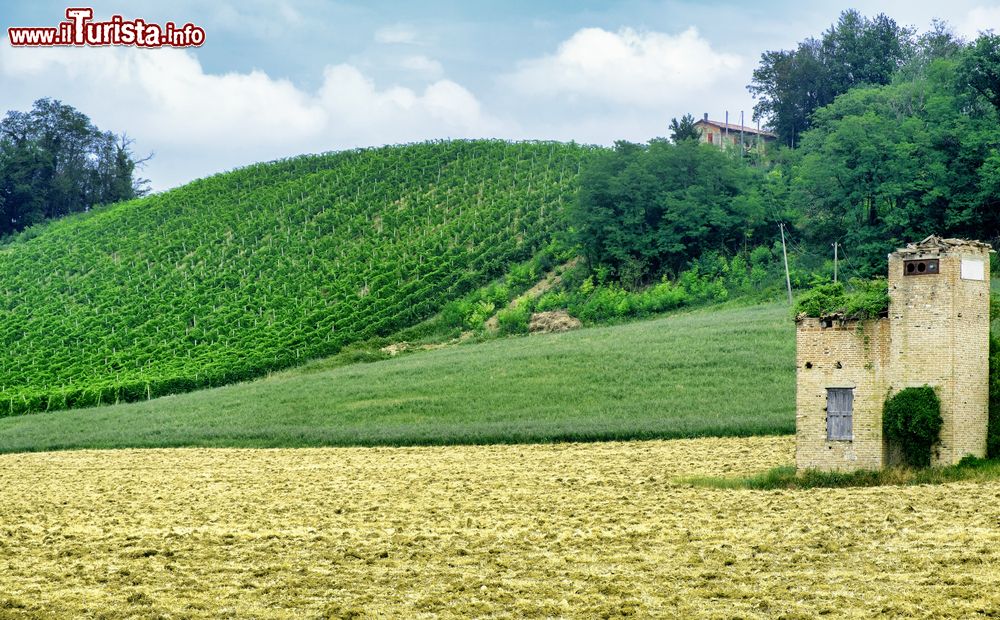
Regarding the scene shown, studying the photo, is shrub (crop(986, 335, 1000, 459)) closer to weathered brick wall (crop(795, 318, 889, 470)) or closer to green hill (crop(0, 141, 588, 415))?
weathered brick wall (crop(795, 318, 889, 470))

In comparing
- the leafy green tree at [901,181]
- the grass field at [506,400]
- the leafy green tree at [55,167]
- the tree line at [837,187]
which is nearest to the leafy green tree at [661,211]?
the tree line at [837,187]

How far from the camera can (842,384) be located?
1074 inches

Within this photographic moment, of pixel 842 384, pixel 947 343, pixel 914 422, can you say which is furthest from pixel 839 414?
pixel 947 343

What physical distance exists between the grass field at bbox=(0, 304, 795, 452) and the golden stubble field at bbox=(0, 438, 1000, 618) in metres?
7.40

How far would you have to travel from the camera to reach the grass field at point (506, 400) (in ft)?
133

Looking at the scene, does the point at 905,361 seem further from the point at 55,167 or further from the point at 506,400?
the point at 55,167

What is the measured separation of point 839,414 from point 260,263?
63.4 metres

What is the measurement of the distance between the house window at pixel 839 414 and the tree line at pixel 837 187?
36058 millimetres

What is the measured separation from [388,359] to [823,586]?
4491 centimetres

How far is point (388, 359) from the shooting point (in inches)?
2421

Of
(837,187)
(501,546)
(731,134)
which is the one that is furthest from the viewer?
(731,134)

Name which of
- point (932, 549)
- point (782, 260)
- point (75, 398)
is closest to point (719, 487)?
point (932, 549)

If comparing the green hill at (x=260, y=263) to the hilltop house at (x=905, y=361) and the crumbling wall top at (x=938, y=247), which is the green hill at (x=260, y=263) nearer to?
the hilltop house at (x=905, y=361)

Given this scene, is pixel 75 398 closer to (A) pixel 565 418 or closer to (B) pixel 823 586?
(A) pixel 565 418
